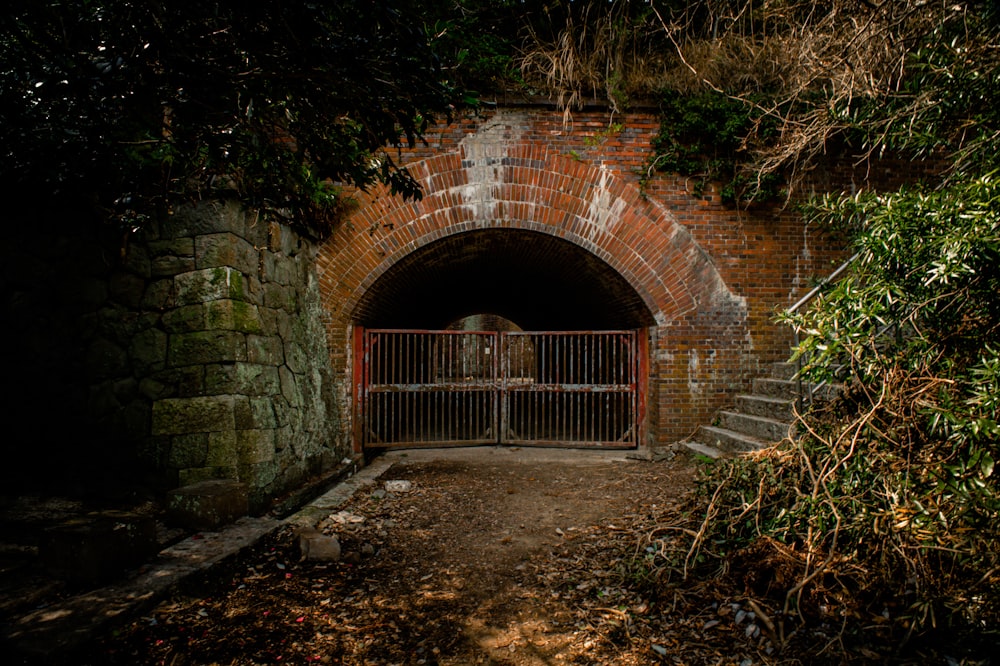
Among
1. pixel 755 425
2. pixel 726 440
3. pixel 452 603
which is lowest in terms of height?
pixel 452 603

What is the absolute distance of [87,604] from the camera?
2.55 meters

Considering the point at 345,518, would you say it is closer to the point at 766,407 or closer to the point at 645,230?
the point at 766,407

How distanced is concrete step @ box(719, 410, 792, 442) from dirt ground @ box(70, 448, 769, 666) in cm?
175

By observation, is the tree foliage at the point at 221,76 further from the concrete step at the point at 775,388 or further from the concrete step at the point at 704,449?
the concrete step at the point at 775,388

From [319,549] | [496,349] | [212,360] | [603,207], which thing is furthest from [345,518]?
[603,207]

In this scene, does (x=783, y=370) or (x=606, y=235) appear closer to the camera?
(x=783, y=370)

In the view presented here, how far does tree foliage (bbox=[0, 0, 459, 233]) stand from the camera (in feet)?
7.39

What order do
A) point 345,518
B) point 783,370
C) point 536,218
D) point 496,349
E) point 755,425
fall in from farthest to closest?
point 496,349 < point 536,218 < point 783,370 < point 755,425 < point 345,518

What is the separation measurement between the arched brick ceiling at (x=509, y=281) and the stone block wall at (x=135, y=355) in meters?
2.56

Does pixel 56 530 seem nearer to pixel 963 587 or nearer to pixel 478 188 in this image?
pixel 963 587

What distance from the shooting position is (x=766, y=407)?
19.8 ft

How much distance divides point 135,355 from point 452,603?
3398 mm

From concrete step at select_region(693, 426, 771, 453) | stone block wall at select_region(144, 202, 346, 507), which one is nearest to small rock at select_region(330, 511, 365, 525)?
stone block wall at select_region(144, 202, 346, 507)

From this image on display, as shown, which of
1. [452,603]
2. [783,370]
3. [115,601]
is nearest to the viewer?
[115,601]
